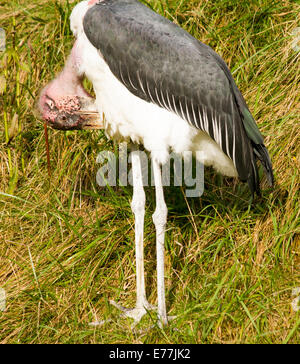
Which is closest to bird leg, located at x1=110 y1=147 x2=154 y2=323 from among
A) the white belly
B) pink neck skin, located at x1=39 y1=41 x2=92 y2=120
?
the white belly

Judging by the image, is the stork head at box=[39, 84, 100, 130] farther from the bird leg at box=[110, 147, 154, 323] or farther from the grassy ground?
the grassy ground

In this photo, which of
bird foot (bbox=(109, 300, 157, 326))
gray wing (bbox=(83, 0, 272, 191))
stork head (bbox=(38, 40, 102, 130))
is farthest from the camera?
stork head (bbox=(38, 40, 102, 130))

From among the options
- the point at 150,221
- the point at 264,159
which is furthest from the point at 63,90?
the point at 264,159

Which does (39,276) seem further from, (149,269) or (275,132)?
(275,132)

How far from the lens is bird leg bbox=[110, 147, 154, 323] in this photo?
3359 millimetres

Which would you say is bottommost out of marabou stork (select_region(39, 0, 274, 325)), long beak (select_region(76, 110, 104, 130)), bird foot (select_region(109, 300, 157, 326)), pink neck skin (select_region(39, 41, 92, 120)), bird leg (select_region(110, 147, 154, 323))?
bird foot (select_region(109, 300, 157, 326))

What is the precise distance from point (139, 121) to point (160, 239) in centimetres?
62

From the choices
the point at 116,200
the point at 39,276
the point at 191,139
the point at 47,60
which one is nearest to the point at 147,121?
the point at 191,139

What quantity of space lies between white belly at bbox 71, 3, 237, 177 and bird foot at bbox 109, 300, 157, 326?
0.77 m

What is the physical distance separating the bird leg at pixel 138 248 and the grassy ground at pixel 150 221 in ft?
0.21

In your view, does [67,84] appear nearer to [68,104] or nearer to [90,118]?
[68,104]

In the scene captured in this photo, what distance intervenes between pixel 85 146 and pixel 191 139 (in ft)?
3.31

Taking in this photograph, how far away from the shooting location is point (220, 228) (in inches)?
142

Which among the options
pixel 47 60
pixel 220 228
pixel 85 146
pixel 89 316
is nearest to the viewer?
pixel 89 316
